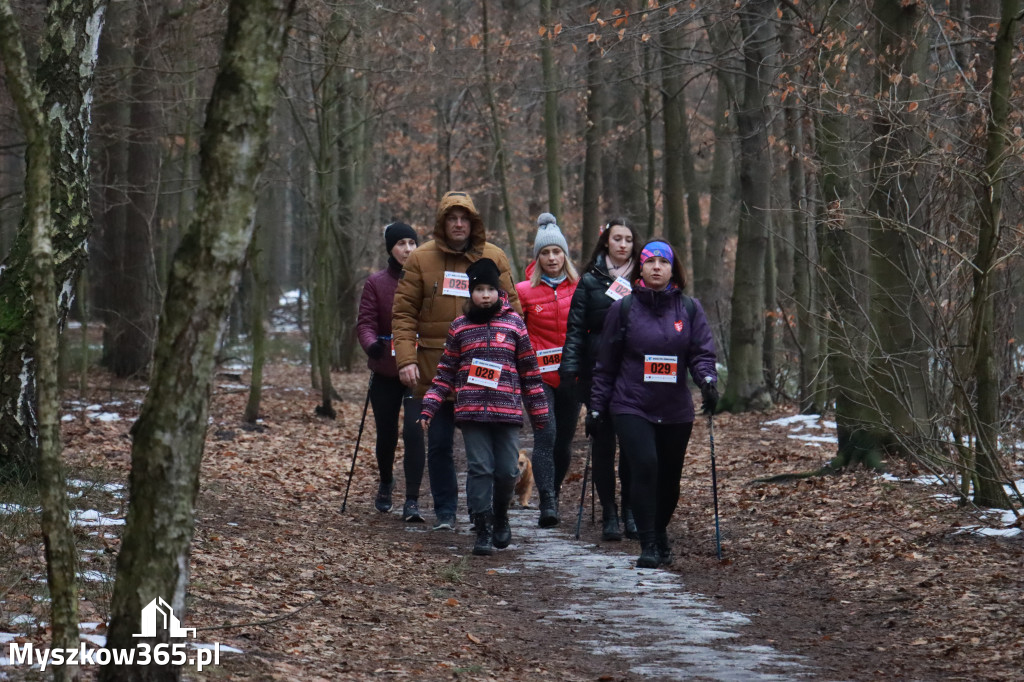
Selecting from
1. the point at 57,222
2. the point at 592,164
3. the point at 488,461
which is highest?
the point at 592,164

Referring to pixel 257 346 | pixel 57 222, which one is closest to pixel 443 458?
pixel 57 222

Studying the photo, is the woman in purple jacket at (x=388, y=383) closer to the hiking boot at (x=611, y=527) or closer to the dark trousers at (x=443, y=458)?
the dark trousers at (x=443, y=458)

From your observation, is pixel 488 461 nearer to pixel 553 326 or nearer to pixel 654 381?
pixel 654 381

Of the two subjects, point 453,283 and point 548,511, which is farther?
point 548,511

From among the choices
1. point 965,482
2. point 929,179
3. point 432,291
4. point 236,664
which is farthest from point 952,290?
point 236,664

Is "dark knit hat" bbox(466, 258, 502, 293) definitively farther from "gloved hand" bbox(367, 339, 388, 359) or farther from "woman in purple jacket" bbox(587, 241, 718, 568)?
"gloved hand" bbox(367, 339, 388, 359)

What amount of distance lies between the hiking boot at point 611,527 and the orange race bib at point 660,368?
1.66 meters

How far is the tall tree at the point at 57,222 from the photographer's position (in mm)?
7598

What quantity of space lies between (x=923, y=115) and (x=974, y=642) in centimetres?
423

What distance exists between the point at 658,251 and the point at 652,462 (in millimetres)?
1445

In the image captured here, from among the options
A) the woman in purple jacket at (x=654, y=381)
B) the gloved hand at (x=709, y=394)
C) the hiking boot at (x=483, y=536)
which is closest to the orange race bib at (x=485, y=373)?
the woman in purple jacket at (x=654, y=381)

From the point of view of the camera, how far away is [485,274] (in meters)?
8.24

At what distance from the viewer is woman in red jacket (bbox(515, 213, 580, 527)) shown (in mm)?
9645

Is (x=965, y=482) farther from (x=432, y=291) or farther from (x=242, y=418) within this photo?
(x=242, y=418)
